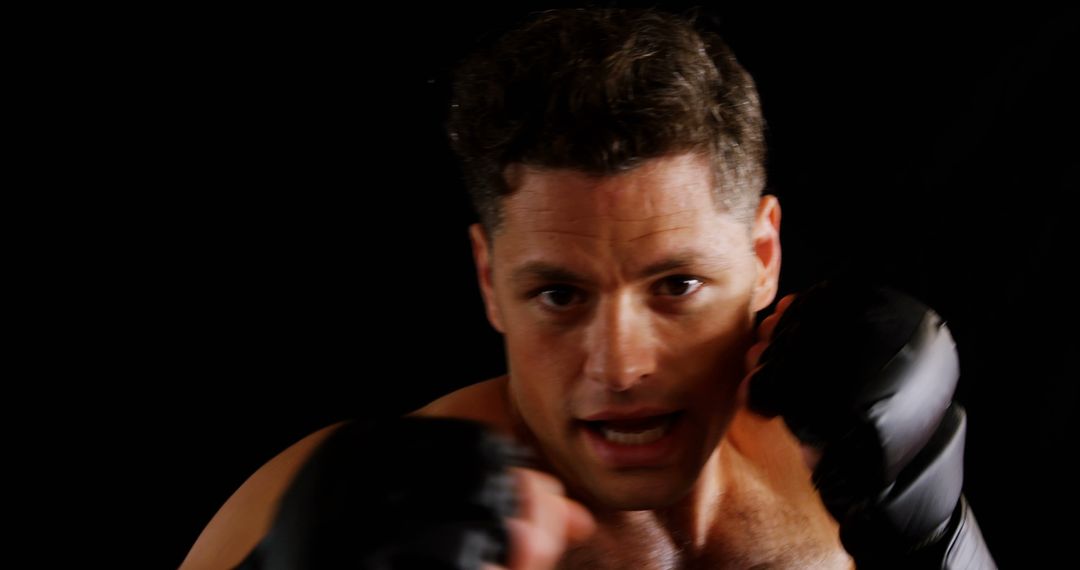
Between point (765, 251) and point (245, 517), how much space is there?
84cm

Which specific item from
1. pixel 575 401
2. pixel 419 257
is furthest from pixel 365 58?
pixel 575 401

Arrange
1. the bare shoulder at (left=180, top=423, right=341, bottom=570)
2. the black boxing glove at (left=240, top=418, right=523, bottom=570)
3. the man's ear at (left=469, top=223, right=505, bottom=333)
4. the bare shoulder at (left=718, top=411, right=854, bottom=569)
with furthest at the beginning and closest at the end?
the bare shoulder at (left=718, top=411, right=854, bottom=569) → the man's ear at (left=469, top=223, right=505, bottom=333) → the bare shoulder at (left=180, top=423, right=341, bottom=570) → the black boxing glove at (left=240, top=418, right=523, bottom=570)

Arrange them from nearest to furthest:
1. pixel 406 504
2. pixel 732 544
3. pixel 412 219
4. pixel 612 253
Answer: pixel 406 504
pixel 612 253
pixel 732 544
pixel 412 219

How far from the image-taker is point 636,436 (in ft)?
5.40

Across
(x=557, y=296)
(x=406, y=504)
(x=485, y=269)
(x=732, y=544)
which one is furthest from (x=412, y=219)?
(x=406, y=504)

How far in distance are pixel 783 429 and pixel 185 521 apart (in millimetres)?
1074

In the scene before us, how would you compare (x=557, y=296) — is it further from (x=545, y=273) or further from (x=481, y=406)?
(x=481, y=406)

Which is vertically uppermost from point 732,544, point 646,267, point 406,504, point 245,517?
point 646,267

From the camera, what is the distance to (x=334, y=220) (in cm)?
212

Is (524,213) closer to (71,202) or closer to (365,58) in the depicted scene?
(365,58)

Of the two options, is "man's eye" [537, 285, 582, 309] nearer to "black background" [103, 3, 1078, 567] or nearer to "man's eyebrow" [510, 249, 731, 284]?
"man's eyebrow" [510, 249, 731, 284]

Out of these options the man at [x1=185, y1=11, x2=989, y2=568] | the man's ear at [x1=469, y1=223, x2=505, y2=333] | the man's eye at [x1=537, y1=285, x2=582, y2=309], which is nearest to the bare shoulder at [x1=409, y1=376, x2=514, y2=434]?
the man at [x1=185, y1=11, x2=989, y2=568]

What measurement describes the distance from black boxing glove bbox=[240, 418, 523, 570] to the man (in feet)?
0.67

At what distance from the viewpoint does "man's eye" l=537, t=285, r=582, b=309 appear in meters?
1.61
